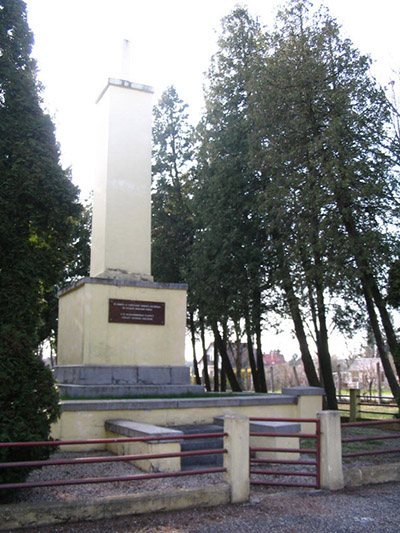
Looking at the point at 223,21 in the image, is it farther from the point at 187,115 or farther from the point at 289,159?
the point at 289,159

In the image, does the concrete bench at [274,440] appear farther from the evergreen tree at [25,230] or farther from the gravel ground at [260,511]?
the evergreen tree at [25,230]

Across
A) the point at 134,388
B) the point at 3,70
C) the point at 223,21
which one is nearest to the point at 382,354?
the point at 134,388

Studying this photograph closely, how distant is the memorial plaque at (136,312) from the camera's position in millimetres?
12266

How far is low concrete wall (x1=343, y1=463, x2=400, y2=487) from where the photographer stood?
753 centimetres

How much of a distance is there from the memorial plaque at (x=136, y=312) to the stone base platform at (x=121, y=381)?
1.06 m

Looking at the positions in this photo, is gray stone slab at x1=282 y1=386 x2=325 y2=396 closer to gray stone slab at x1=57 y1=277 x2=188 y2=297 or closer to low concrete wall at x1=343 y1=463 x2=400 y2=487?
gray stone slab at x1=57 y1=277 x2=188 y2=297

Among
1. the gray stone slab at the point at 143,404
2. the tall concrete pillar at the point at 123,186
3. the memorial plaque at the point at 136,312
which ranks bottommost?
the gray stone slab at the point at 143,404

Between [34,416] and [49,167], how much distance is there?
137 inches

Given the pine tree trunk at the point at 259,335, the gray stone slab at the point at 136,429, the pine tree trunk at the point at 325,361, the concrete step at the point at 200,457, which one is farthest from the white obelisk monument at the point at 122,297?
the pine tree trunk at the point at 259,335

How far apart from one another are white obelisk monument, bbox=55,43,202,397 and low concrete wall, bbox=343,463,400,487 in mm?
5257

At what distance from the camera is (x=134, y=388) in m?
11.7

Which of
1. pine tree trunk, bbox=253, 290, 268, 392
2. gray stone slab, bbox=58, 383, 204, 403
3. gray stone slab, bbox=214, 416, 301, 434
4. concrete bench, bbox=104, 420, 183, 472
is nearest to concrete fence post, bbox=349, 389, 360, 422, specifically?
pine tree trunk, bbox=253, 290, 268, 392

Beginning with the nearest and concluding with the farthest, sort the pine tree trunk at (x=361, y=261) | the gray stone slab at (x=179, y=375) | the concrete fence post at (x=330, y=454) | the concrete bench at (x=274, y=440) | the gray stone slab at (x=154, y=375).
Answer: the concrete fence post at (x=330, y=454), the concrete bench at (x=274, y=440), the gray stone slab at (x=154, y=375), the gray stone slab at (x=179, y=375), the pine tree trunk at (x=361, y=261)

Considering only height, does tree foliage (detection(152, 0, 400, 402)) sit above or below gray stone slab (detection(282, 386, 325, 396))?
above
